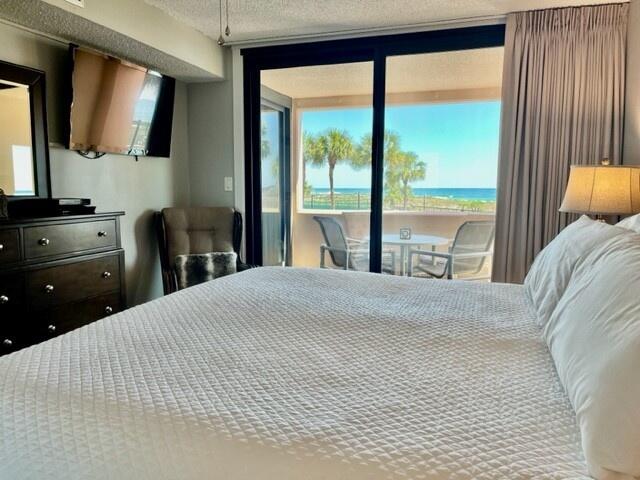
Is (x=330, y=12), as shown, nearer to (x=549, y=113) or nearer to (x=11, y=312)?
(x=549, y=113)

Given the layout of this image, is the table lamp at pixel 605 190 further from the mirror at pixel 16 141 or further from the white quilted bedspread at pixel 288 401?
the mirror at pixel 16 141

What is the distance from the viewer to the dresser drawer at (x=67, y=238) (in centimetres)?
214

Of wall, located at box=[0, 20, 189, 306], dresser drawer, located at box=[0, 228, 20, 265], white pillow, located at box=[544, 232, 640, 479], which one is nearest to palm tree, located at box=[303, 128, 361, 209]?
wall, located at box=[0, 20, 189, 306]

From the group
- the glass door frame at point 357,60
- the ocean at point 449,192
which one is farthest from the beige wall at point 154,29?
the ocean at point 449,192

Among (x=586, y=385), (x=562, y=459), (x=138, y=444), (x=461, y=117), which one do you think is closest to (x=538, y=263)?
(x=586, y=385)

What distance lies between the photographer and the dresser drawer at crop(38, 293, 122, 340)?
7.36 feet

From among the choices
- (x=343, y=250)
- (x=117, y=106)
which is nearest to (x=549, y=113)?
(x=343, y=250)

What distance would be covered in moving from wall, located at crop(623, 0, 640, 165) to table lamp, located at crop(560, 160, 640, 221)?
0.47m

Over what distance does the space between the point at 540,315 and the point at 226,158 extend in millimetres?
2958

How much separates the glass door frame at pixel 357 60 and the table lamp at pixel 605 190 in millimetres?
1339

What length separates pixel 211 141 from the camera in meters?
→ 3.79

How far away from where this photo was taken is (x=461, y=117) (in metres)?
3.59

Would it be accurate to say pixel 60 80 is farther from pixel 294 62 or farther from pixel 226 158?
pixel 294 62

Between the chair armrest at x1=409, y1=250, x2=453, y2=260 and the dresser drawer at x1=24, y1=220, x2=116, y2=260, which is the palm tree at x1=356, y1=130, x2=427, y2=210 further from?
the dresser drawer at x1=24, y1=220, x2=116, y2=260
